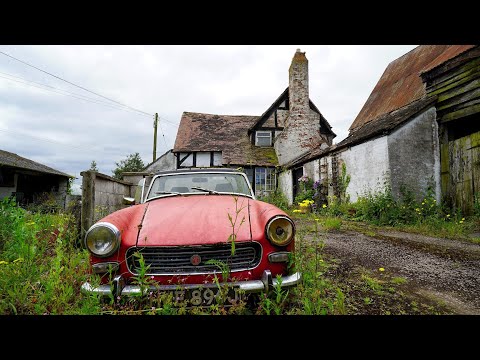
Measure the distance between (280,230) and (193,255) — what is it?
28.0 inches

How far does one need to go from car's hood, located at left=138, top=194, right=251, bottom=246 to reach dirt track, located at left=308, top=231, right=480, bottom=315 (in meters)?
1.95

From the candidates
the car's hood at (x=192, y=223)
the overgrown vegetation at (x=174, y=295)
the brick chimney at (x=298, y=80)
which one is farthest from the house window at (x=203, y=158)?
the car's hood at (x=192, y=223)

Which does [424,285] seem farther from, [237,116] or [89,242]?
[237,116]

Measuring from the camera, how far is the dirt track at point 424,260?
2.63 meters

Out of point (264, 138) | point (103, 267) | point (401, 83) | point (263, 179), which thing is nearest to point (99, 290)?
point (103, 267)

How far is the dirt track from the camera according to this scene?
2629mm

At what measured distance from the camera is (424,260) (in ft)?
12.4

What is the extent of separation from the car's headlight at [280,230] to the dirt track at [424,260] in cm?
150

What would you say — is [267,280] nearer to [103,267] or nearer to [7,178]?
[103,267]

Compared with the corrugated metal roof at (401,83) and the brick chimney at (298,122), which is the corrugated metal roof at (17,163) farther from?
the corrugated metal roof at (401,83)

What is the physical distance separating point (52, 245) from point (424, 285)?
4.86 m

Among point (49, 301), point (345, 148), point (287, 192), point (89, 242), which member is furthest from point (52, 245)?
point (287, 192)

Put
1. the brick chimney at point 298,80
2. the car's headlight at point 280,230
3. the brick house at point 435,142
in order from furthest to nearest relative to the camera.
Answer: the brick chimney at point 298,80 < the brick house at point 435,142 < the car's headlight at point 280,230
